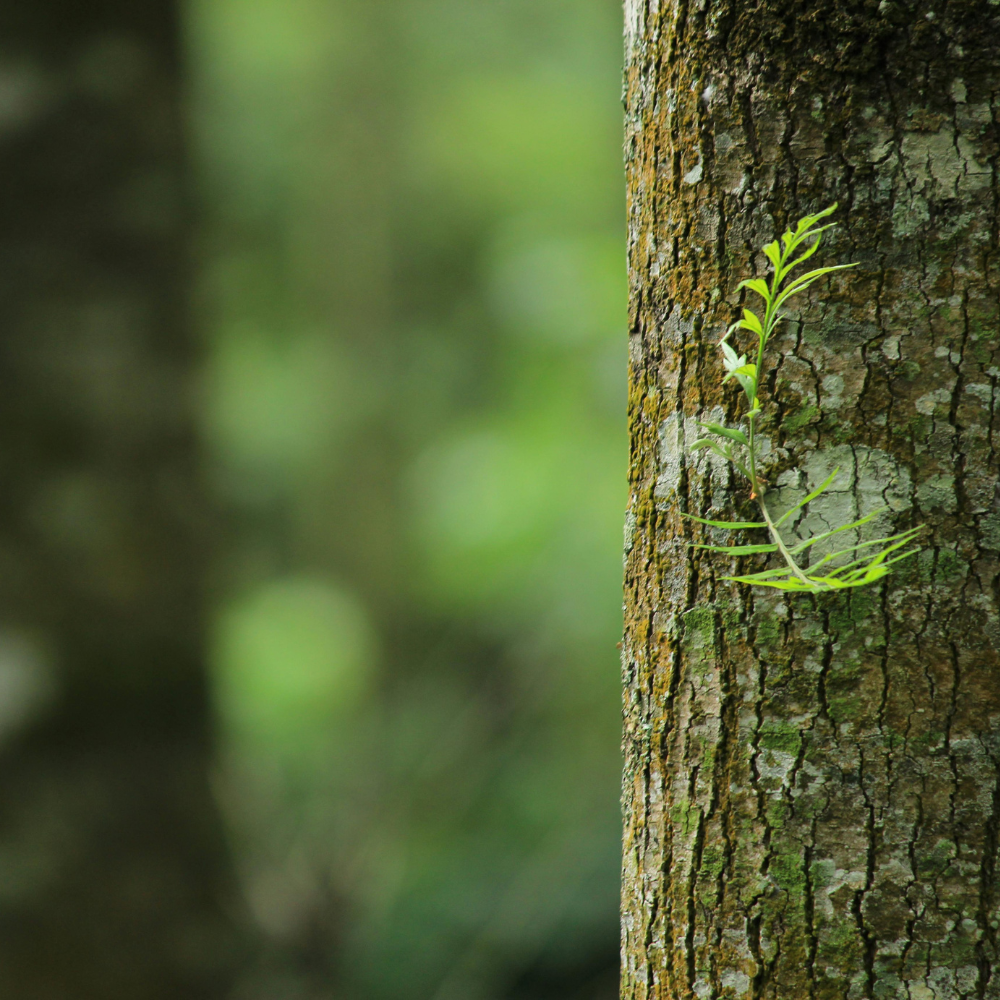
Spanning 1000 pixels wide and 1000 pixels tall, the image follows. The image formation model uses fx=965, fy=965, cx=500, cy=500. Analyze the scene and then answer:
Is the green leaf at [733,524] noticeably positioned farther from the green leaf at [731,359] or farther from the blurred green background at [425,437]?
the blurred green background at [425,437]

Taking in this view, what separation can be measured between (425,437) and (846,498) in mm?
7481

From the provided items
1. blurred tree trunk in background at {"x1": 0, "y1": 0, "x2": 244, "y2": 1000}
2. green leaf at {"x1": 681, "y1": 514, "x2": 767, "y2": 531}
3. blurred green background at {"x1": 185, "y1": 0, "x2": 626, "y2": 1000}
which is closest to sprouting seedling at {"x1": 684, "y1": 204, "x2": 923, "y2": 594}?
green leaf at {"x1": 681, "y1": 514, "x2": 767, "y2": 531}

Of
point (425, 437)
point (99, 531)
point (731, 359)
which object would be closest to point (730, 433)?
point (731, 359)

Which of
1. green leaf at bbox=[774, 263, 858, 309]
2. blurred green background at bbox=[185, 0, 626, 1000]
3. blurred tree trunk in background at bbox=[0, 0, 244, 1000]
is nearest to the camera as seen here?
green leaf at bbox=[774, 263, 858, 309]

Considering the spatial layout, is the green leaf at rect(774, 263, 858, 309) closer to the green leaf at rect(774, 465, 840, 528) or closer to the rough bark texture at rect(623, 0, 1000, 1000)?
the rough bark texture at rect(623, 0, 1000, 1000)

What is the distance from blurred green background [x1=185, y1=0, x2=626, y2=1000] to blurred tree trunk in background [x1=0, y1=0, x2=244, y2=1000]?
1933 millimetres

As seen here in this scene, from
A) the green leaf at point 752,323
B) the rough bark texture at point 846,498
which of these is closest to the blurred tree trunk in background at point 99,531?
the rough bark texture at point 846,498

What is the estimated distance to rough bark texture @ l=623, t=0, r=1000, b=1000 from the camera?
0.73m

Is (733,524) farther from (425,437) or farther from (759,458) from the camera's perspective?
(425,437)

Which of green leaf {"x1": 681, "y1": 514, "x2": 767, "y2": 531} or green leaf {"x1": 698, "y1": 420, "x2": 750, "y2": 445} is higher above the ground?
green leaf {"x1": 698, "y1": 420, "x2": 750, "y2": 445}

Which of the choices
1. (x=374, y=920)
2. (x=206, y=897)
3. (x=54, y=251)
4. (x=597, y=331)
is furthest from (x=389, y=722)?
(x=54, y=251)

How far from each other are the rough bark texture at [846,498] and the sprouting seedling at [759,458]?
19 millimetres

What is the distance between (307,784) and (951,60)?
7435 mm

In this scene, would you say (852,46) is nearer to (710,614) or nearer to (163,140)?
(710,614)
